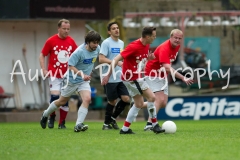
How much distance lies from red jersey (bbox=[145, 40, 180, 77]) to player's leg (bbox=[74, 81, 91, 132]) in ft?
4.66

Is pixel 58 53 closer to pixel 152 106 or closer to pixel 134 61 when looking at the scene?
pixel 134 61

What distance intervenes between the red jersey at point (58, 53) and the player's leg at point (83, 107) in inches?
65.5

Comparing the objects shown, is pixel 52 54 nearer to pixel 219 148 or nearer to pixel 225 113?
pixel 219 148

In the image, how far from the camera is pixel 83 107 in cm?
1325

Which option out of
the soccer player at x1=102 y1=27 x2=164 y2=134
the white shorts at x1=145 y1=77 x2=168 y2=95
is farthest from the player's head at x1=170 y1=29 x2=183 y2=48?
the soccer player at x1=102 y1=27 x2=164 y2=134

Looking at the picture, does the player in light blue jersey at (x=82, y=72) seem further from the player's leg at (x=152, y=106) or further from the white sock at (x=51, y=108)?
the player's leg at (x=152, y=106)

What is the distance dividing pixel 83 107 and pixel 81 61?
0.89 meters

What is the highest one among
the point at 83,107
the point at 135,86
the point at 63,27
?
the point at 63,27

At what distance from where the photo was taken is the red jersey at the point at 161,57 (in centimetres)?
1338

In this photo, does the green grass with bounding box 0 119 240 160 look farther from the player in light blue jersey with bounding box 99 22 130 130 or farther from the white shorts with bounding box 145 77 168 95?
the player in light blue jersey with bounding box 99 22 130 130

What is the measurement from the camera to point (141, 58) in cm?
1264

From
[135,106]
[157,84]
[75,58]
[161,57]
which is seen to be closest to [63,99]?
[75,58]

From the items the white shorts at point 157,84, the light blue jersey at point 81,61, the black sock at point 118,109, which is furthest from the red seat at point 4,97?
the white shorts at point 157,84

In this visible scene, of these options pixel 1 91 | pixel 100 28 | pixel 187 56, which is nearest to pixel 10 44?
pixel 1 91
